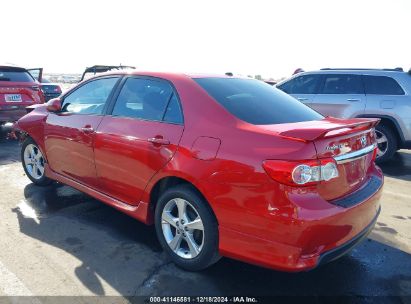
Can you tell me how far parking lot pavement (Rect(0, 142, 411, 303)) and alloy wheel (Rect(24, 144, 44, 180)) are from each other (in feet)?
2.44

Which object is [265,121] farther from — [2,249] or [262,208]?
[2,249]

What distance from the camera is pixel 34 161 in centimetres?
513

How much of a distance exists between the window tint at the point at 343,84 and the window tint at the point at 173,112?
16.8ft

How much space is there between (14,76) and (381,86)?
26.1 ft

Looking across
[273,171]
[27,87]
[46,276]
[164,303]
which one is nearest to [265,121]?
[273,171]

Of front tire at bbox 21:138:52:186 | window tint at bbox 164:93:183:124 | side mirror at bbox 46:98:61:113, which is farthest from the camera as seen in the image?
front tire at bbox 21:138:52:186

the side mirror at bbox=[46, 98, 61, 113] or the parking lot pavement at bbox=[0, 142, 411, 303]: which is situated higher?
the side mirror at bbox=[46, 98, 61, 113]

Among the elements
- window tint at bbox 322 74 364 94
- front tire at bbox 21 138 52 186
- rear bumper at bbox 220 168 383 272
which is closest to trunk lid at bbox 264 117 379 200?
rear bumper at bbox 220 168 383 272

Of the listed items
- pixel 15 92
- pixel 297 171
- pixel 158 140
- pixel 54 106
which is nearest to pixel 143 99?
pixel 158 140

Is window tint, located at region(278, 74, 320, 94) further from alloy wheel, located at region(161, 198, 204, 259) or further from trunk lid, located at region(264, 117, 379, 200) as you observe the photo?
alloy wheel, located at region(161, 198, 204, 259)

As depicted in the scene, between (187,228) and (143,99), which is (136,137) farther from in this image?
(187,228)

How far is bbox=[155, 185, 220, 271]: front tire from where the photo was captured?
282cm

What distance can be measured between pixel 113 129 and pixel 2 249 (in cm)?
152

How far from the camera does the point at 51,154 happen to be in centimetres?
457
